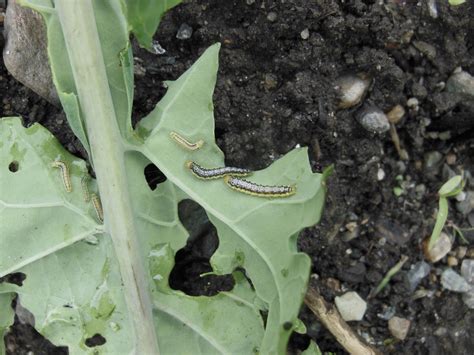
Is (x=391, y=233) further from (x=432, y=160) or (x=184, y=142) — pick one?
(x=184, y=142)

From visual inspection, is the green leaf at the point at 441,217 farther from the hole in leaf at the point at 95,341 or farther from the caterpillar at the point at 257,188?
the hole in leaf at the point at 95,341

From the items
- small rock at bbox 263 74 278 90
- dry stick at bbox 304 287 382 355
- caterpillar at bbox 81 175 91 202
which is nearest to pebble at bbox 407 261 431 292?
dry stick at bbox 304 287 382 355

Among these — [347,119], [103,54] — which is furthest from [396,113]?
[103,54]

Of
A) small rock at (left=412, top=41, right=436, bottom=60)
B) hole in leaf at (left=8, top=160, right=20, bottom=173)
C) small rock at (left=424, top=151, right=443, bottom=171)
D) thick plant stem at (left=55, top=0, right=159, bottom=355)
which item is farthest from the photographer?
small rock at (left=424, top=151, right=443, bottom=171)

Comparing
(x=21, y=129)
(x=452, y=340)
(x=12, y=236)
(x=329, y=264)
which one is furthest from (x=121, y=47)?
A: (x=452, y=340)

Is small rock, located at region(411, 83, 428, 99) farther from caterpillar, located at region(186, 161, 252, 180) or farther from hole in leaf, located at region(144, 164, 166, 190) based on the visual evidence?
hole in leaf, located at region(144, 164, 166, 190)

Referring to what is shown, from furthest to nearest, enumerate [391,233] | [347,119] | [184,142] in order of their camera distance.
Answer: [391,233], [347,119], [184,142]
